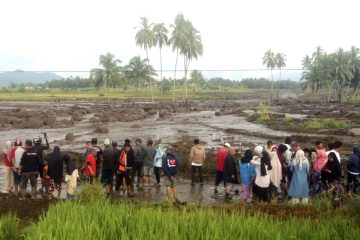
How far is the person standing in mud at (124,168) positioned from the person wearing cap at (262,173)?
359cm

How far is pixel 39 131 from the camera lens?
3183cm

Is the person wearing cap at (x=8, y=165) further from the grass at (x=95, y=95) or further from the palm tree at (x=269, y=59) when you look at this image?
the palm tree at (x=269, y=59)

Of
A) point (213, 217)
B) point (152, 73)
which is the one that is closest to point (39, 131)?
point (213, 217)

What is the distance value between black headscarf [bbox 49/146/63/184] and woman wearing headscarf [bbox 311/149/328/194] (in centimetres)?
658

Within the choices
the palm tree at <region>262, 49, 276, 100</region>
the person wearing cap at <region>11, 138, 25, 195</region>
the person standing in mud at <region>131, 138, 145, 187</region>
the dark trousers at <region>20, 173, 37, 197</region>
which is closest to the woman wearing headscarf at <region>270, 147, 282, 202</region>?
the person standing in mud at <region>131, 138, 145, 187</region>

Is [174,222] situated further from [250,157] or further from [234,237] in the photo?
[250,157]

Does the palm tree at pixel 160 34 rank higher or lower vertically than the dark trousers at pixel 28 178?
higher

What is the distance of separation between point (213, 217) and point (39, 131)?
2801 centimetres

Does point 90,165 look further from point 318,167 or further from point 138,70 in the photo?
point 138,70

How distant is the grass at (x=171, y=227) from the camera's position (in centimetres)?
531

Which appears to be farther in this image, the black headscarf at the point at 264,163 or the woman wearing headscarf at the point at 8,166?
the woman wearing headscarf at the point at 8,166

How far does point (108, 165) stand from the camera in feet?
37.3

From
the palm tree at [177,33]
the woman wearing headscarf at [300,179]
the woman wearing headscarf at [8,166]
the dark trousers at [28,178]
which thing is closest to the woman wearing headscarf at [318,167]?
the woman wearing headscarf at [300,179]

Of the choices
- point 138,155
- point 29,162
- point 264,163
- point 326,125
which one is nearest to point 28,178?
point 29,162
